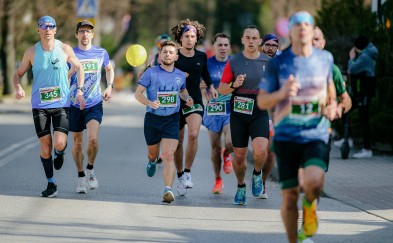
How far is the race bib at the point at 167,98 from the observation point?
12555 millimetres

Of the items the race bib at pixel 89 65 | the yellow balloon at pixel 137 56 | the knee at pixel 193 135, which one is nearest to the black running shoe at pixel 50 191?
the race bib at pixel 89 65

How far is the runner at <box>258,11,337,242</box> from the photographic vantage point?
836cm

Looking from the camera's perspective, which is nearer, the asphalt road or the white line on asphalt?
the asphalt road

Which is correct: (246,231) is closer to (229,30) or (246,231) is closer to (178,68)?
(178,68)

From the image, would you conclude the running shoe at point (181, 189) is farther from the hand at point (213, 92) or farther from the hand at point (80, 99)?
the hand at point (80, 99)

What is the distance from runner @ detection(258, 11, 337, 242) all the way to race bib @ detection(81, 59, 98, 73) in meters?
5.21

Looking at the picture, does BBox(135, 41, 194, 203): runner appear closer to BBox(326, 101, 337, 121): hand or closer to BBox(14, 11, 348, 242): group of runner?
BBox(14, 11, 348, 242): group of runner

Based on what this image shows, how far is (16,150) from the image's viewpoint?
1938cm

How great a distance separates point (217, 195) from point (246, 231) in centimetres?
306

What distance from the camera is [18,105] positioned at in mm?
36500

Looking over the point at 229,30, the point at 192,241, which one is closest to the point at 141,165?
the point at 192,241

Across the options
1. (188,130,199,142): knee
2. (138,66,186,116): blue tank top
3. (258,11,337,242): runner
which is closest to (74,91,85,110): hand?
(138,66,186,116): blue tank top

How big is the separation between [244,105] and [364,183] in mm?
2920

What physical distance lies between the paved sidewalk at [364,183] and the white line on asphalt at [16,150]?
14.3 feet
